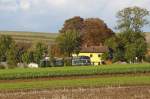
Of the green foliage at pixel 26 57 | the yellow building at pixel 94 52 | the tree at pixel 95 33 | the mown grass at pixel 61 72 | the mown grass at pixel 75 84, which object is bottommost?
the mown grass at pixel 75 84

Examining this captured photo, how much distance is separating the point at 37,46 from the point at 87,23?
42.7 meters

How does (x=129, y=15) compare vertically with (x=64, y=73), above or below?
above

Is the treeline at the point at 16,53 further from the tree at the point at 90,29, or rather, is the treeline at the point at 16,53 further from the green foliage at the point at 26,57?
the tree at the point at 90,29

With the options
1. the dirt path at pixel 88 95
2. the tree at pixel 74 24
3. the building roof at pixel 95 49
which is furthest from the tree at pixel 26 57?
the dirt path at pixel 88 95

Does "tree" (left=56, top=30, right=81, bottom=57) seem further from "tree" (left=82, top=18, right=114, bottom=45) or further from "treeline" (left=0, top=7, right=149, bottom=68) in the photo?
"tree" (left=82, top=18, right=114, bottom=45)

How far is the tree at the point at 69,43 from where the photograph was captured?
133 meters

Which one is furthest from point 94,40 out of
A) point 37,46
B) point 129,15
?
point 37,46

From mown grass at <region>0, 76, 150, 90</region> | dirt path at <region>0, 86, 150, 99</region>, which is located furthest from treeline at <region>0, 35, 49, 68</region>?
dirt path at <region>0, 86, 150, 99</region>

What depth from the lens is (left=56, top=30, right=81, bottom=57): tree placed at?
133m

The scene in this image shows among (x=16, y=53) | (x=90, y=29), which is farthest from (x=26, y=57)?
(x=90, y=29)

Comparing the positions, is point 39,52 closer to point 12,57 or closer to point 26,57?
point 26,57

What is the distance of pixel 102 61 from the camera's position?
433 feet

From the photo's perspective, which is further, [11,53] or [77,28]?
[77,28]

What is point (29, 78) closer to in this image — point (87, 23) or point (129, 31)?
point (129, 31)
